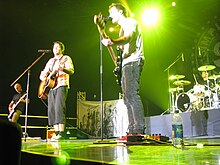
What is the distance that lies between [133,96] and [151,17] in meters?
5.53

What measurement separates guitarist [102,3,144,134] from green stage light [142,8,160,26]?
4.88m

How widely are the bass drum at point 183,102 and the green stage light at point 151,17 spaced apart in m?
2.47

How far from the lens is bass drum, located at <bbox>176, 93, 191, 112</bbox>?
6.96 m

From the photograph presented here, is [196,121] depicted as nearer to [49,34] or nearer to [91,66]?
[91,66]

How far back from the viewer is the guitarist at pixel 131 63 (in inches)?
107

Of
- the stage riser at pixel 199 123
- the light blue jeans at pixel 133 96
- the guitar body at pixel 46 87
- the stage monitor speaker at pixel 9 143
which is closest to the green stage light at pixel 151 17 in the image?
the stage riser at pixel 199 123

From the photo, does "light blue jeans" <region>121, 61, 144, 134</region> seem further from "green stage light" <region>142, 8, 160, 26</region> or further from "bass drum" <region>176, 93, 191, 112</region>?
"green stage light" <region>142, 8, 160, 26</region>

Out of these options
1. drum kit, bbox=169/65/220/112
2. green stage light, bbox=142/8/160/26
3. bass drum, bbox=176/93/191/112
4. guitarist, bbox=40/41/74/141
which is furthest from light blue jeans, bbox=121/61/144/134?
green stage light, bbox=142/8/160/26

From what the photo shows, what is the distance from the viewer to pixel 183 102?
718 cm

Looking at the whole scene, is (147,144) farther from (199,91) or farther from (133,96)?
(199,91)

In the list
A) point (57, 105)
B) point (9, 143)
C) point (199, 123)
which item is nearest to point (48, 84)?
point (57, 105)

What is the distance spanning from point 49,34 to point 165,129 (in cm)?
445

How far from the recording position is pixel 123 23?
2.90 metres

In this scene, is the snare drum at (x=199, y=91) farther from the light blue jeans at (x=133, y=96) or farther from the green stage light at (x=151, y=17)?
the light blue jeans at (x=133, y=96)
